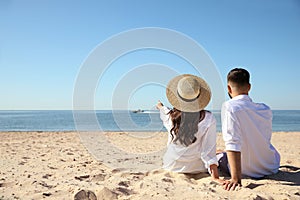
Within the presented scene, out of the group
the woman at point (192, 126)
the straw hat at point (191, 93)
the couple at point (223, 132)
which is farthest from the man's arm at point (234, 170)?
the straw hat at point (191, 93)

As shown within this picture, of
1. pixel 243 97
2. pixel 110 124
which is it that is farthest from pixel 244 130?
pixel 110 124

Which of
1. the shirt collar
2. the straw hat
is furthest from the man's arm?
the straw hat

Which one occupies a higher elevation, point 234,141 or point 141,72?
point 141,72

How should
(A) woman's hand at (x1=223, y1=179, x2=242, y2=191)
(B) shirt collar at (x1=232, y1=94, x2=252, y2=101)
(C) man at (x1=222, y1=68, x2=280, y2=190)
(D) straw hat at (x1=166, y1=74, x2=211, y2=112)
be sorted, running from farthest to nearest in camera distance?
(D) straw hat at (x1=166, y1=74, x2=211, y2=112), (B) shirt collar at (x1=232, y1=94, x2=252, y2=101), (C) man at (x1=222, y1=68, x2=280, y2=190), (A) woman's hand at (x1=223, y1=179, x2=242, y2=191)

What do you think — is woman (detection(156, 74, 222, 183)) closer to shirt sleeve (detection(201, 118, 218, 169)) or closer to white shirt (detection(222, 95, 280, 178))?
shirt sleeve (detection(201, 118, 218, 169))

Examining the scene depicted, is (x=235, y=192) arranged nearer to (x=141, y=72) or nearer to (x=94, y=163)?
(x=94, y=163)

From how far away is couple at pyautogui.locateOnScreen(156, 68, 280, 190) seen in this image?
2.81 m

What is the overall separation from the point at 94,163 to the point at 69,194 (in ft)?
7.03

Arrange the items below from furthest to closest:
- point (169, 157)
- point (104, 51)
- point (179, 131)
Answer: point (104, 51)
point (169, 157)
point (179, 131)

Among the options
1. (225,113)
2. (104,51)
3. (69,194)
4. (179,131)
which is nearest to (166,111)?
(179,131)

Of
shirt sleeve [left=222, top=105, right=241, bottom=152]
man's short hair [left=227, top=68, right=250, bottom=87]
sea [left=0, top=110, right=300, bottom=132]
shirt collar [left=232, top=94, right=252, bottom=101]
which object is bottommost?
sea [left=0, top=110, right=300, bottom=132]

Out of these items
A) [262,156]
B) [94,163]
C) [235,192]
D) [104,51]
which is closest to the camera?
[235,192]

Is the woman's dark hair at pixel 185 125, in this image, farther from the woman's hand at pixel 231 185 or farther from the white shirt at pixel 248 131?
the woman's hand at pixel 231 185

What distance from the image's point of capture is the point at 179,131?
10.9ft
